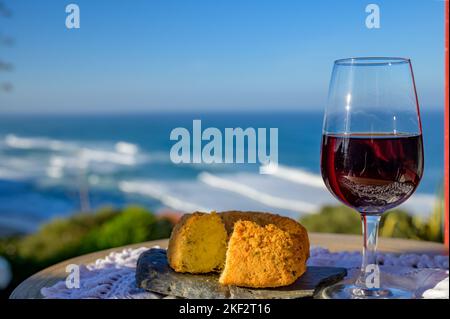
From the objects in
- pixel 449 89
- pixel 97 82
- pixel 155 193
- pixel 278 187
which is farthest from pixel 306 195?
pixel 449 89

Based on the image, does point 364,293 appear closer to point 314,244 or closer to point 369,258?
point 369,258

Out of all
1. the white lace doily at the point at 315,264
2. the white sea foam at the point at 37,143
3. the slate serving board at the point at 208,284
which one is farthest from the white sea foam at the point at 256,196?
the slate serving board at the point at 208,284

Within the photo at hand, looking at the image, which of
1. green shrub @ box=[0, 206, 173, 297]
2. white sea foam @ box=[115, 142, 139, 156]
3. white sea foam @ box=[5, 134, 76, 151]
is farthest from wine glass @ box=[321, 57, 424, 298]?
white sea foam @ box=[5, 134, 76, 151]

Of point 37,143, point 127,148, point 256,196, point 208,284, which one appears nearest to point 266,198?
point 256,196

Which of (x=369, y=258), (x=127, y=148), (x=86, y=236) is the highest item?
(x=369, y=258)

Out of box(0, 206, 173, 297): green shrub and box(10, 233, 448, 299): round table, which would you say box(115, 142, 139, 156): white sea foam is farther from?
box(10, 233, 448, 299): round table

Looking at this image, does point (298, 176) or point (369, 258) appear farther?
point (298, 176)
